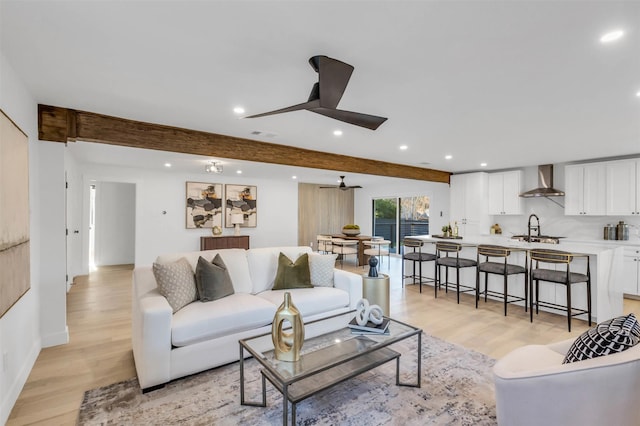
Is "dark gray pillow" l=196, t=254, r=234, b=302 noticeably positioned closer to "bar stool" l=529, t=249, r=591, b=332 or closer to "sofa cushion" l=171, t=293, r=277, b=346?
"sofa cushion" l=171, t=293, r=277, b=346

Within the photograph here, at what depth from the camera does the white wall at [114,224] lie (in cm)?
772

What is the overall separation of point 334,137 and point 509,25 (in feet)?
8.78

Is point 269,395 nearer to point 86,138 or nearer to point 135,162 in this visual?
point 86,138

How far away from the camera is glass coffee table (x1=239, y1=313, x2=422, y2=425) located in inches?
71.6

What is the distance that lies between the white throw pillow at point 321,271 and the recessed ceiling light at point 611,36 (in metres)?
2.94

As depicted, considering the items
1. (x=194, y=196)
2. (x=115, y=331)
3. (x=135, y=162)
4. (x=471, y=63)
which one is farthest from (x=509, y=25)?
(x=194, y=196)

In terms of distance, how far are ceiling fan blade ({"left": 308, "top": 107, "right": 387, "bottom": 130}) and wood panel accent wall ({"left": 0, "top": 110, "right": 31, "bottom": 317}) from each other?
197 centimetres

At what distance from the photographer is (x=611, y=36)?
177 centimetres

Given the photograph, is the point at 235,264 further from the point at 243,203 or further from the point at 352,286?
the point at 243,203

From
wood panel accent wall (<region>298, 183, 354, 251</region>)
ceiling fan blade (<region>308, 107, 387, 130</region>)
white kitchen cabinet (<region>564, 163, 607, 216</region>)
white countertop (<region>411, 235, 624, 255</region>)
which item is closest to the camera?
ceiling fan blade (<region>308, 107, 387, 130</region>)

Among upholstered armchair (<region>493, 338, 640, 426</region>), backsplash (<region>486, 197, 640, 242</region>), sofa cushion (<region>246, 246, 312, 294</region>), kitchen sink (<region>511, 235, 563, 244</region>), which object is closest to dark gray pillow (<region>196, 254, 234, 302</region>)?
sofa cushion (<region>246, 246, 312, 294</region>)

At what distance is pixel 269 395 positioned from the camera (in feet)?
7.45

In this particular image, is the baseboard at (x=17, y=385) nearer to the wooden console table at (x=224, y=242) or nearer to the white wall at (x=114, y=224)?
the wooden console table at (x=224, y=242)

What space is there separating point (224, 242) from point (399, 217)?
5.15 meters
